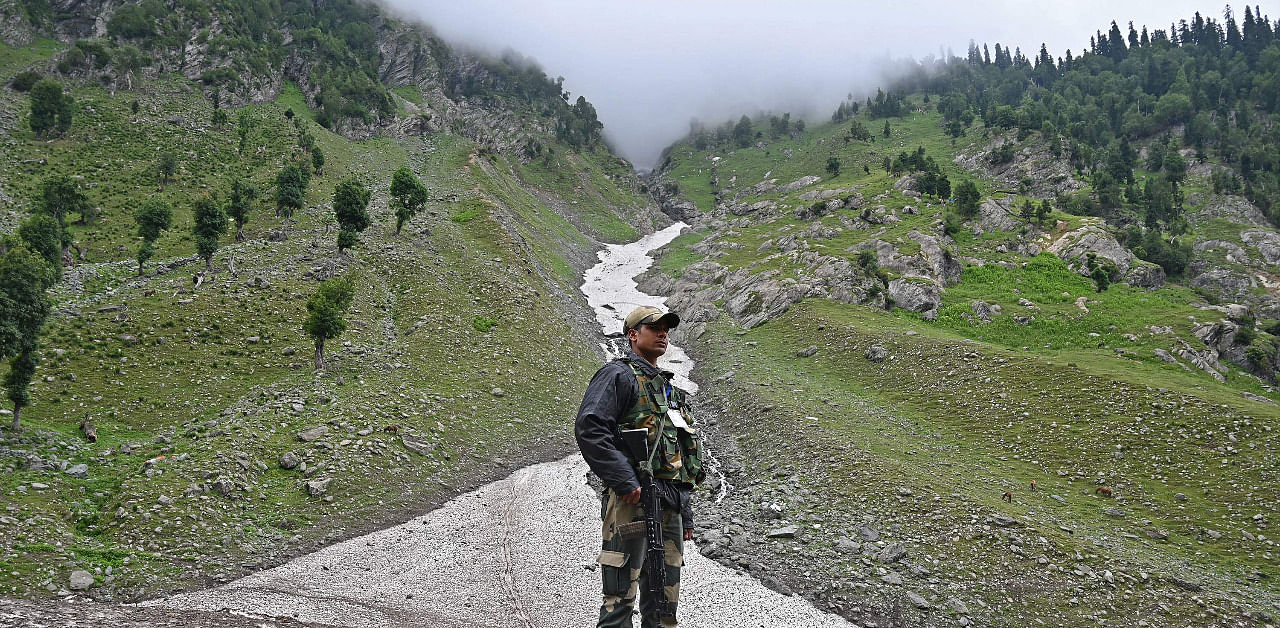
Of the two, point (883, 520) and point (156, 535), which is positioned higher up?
point (156, 535)

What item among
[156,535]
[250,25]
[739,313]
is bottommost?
[739,313]

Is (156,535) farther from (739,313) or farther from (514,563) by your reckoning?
(739,313)

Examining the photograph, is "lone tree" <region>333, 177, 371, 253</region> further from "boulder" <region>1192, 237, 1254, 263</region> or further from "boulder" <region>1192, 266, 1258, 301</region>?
"boulder" <region>1192, 237, 1254, 263</region>

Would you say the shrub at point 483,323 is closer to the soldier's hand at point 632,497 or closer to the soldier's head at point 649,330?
the soldier's head at point 649,330

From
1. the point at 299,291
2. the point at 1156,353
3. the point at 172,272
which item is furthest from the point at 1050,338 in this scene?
the point at 172,272

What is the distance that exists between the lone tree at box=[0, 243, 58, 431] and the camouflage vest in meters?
22.4

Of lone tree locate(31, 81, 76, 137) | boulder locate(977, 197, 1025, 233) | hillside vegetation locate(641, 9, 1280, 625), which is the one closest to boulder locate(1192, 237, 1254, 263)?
hillside vegetation locate(641, 9, 1280, 625)

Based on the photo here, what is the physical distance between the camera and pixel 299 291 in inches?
1407

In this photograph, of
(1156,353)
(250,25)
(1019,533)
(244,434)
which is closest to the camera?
(1019,533)

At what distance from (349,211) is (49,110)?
148 feet

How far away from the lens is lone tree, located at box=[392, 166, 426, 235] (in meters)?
51.9

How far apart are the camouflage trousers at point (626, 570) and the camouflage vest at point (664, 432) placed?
0.64m

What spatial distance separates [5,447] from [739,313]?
48350 mm

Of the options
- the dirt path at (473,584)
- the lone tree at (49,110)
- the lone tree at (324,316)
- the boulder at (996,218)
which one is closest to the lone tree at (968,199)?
the boulder at (996,218)
